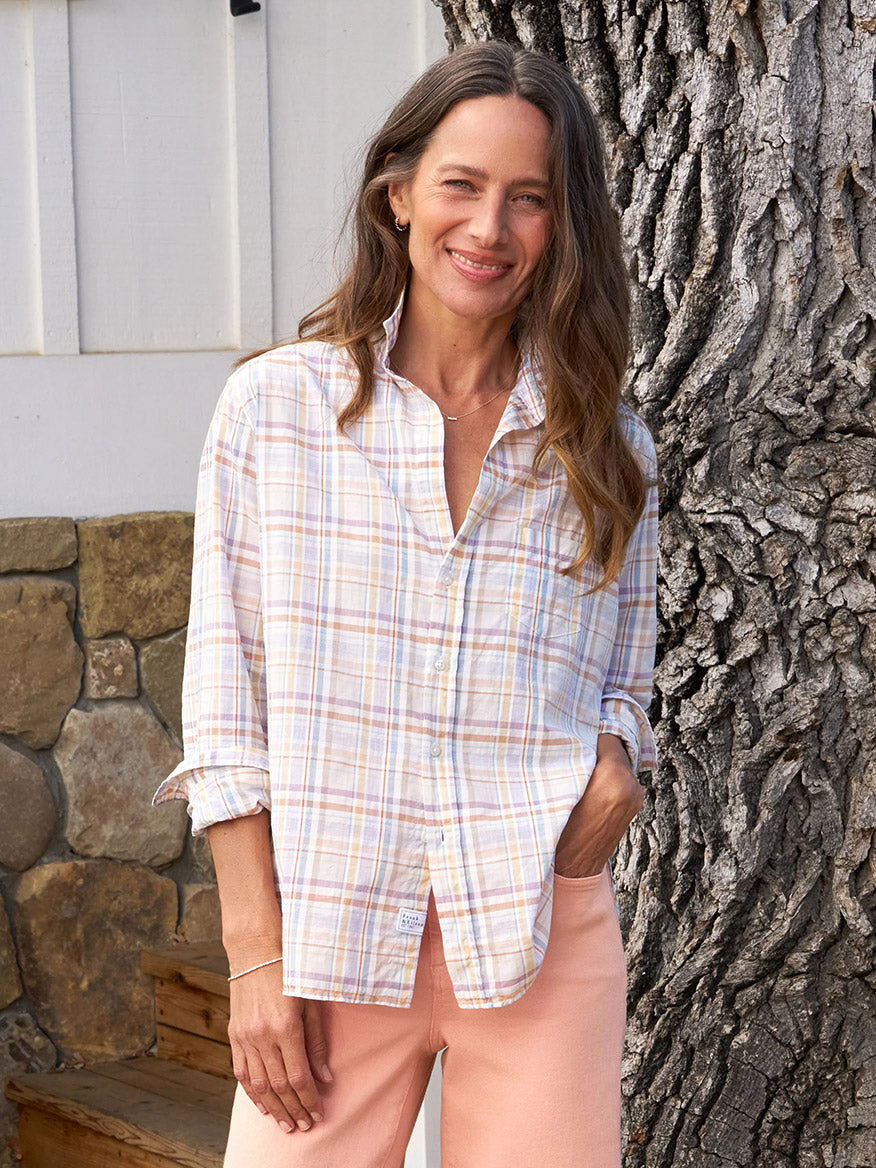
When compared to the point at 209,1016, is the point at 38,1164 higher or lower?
lower

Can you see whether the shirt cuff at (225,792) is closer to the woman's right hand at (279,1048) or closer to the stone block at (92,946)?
the woman's right hand at (279,1048)

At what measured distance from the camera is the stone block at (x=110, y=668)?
312 cm

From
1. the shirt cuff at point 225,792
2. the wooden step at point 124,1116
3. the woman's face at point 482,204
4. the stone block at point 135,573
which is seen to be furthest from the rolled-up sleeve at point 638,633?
the stone block at point 135,573

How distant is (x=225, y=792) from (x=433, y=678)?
237mm

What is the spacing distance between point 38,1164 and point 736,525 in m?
2.12

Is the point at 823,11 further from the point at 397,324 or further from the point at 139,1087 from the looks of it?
the point at 139,1087

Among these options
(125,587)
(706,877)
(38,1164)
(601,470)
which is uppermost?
(601,470)

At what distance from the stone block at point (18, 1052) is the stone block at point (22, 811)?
33 centimetres

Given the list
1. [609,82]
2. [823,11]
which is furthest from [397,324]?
[823,11]

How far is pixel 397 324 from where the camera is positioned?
1.62 metres

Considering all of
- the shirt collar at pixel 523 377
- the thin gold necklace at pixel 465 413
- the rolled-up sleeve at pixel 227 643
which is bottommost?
the rolled-up sleeve at pixel 227 643

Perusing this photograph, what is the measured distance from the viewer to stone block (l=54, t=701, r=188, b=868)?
3.11 meters

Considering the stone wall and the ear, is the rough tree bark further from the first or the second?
the stone wall

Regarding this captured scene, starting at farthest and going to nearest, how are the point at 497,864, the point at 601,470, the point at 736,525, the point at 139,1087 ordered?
the point at 139,1087 < the point at 736,525 < the point at 601,470 < the point at 497,864
